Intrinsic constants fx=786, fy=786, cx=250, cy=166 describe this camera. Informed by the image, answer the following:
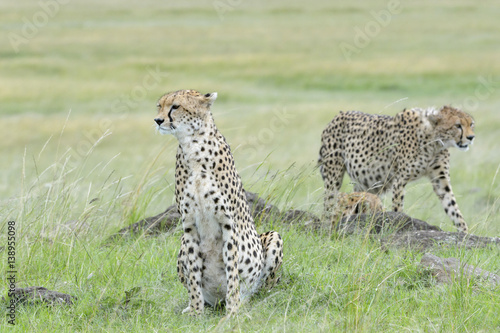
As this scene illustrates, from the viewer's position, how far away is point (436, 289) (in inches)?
186

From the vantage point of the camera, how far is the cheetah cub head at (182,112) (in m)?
4.45

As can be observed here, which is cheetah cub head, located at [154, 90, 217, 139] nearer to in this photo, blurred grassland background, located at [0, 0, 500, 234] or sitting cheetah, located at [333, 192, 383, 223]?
blurred grassland background, located at [0, 0, 500, 234]

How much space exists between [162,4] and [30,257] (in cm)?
5495

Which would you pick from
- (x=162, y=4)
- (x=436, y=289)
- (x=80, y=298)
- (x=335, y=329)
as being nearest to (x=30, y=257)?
(x=80, y=298)

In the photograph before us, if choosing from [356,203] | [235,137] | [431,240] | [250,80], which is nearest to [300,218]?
[356,203]

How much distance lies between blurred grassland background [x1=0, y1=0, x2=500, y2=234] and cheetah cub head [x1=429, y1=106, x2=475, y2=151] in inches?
25.2

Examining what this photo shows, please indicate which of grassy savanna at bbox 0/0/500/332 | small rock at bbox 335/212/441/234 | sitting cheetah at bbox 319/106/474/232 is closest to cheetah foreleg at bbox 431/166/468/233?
sitting cheetah at bbox 319/106/474/232

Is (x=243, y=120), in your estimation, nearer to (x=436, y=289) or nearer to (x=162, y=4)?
(x=436, y=289)

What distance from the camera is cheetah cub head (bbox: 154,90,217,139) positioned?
4.45 metres

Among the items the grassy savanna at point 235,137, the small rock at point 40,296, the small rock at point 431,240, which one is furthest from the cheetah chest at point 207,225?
the small rock at point 431,240

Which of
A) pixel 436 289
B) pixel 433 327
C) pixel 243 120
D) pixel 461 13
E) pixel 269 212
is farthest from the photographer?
pixel 461 13

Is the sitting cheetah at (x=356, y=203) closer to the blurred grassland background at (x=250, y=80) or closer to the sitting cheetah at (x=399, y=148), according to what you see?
the sitting cheetah at (x=399, y=148)

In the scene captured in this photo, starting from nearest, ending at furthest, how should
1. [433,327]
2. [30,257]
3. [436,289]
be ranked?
1. [433,327]
2. [436,289]
3. [30,257]

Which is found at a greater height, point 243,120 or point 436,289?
point 436,289
